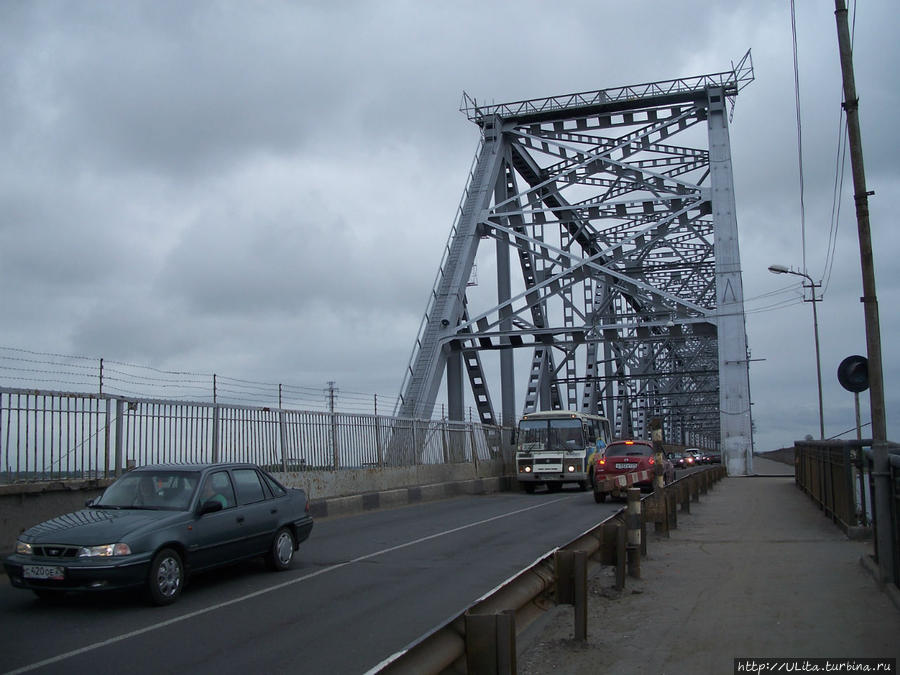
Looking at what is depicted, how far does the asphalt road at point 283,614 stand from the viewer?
6.74 meters

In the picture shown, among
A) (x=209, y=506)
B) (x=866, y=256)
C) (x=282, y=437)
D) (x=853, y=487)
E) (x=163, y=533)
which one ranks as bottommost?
(x=853, y=487)

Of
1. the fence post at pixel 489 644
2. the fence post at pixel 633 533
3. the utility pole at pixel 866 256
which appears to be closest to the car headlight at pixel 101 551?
the fence post at pixel 489 644

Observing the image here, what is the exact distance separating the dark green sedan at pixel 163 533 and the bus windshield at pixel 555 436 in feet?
62.0

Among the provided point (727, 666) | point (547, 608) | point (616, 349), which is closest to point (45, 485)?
point (547, 608)

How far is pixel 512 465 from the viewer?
1378 inches

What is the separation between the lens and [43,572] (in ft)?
27.5

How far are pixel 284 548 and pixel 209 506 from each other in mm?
1836

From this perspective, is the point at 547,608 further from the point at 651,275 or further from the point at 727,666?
the point at 651,275

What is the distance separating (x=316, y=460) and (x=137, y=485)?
32.3ft

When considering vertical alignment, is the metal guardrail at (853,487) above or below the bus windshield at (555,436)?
below

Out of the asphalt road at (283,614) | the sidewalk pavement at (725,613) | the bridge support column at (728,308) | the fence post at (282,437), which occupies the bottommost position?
the sidewalk pavement at (725,613)

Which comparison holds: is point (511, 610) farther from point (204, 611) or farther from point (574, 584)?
point (204, 611)

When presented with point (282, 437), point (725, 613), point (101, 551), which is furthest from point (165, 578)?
point (282, 437)

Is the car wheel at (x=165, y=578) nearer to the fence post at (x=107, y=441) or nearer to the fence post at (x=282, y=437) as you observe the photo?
the fence post at (x=107, y=441)
